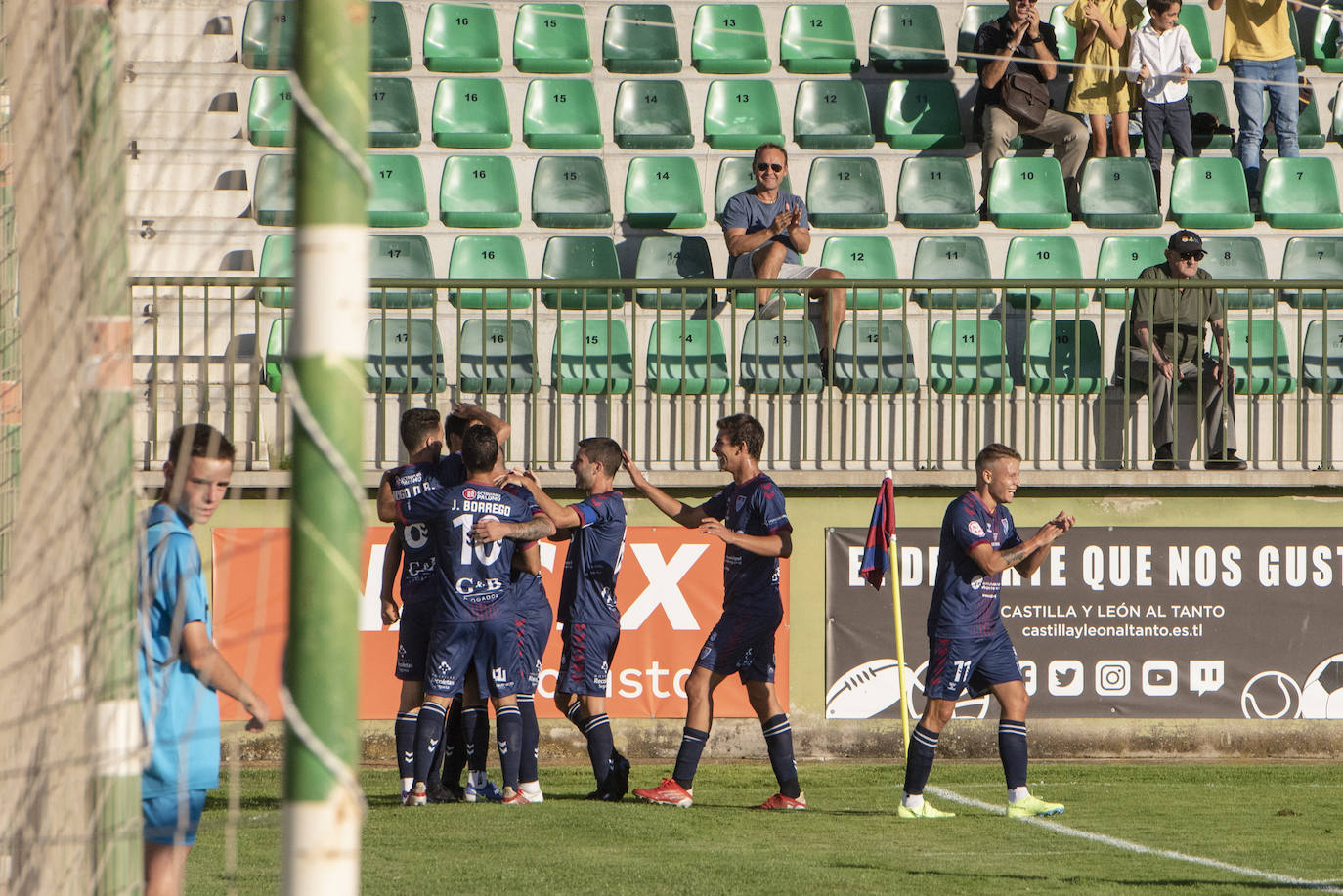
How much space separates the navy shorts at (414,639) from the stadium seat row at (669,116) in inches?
244

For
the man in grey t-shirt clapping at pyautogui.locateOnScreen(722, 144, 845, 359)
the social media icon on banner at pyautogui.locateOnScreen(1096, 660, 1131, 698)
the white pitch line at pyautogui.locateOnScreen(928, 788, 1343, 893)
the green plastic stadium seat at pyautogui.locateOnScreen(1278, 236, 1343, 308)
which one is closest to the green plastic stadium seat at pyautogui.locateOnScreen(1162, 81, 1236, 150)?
the green plastic stadium seat at pyautogui.locateOnScreen(1278, 236, 1343, 308)

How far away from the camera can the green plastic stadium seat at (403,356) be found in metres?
11.8

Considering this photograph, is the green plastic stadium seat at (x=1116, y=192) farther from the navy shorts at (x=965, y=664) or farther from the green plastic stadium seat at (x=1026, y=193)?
the navy shorts at (x=965, y=664)

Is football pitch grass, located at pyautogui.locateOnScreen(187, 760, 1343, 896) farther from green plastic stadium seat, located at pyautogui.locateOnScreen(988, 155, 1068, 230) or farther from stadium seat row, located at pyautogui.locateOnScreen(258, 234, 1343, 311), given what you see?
green plastic stadium seat, located at pyautogui.locateOnScreen(988, 155, 1068, 230)

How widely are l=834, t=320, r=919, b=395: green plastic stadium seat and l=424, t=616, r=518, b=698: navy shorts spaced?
147 inches

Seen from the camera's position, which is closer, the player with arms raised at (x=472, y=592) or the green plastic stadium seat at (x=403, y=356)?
the player with arms raised at (x=472, y=592)

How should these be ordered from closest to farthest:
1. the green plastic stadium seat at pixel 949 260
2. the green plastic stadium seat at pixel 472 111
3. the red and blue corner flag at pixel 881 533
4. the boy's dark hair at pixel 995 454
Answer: the boy's dark hair at pixel 995 454
the red and blue corner flag at pixel 881 533
the green plastic stadium seat at pixel 949 260
the green plastic stadium seat at pixel 472 111

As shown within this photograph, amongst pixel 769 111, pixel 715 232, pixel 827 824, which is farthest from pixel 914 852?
pixel 769 111

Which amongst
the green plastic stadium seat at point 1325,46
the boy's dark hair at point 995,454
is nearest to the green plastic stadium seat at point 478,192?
the boy's dark hair at point 995,454

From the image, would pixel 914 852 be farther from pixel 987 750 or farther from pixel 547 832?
pixel 987 750

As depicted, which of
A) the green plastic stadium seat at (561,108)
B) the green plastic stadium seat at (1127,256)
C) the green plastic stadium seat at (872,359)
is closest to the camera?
the green plastic stadium seat at (872,359)

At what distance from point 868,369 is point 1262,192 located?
4440 millimetres

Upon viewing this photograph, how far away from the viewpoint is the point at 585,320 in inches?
464

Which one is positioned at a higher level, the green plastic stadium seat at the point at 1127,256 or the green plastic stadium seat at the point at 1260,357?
the green plastic stadium seat at the point at 1127,256
